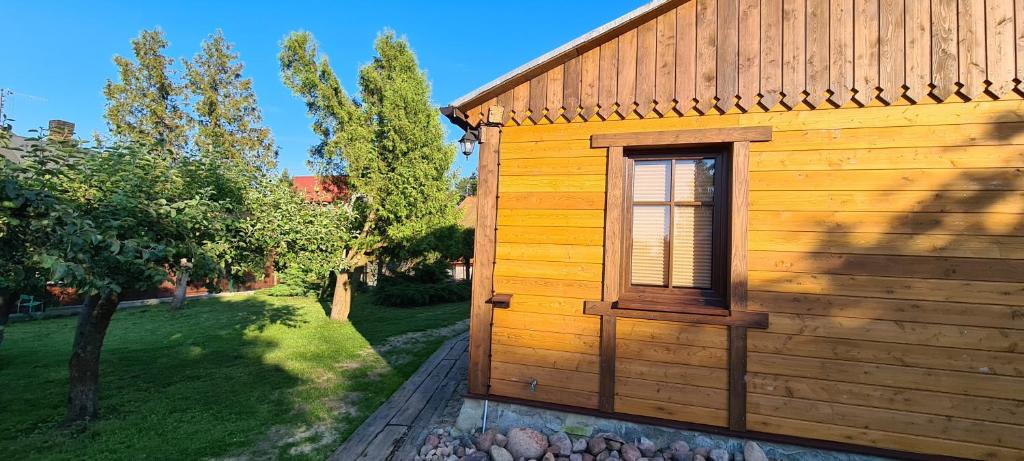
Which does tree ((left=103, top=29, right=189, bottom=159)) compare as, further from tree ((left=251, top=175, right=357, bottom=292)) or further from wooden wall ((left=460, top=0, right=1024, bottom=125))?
wooden wall ((left=460, top=0, right=1024, bottom=125))

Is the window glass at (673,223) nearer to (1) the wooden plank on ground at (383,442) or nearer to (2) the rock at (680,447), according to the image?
(2) the rock at (680,447)

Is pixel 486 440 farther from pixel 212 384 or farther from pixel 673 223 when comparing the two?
pixel 212 384

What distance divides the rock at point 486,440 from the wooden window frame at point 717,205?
1.46m

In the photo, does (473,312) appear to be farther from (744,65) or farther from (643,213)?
(744,65)

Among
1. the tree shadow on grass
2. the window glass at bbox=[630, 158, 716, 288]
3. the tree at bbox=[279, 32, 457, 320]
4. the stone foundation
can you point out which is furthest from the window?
the tree at bbox=[279, 32, 457, 320]

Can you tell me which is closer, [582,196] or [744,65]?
[744,65]

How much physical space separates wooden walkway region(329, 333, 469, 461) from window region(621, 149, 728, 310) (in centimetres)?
271

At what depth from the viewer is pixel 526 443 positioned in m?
3.51

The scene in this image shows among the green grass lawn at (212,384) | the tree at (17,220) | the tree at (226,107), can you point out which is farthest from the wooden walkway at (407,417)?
the tree at (226,107)

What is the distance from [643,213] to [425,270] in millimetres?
13703

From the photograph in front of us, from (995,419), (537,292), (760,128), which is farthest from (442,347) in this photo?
(995,419)

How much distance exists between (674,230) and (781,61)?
164cm

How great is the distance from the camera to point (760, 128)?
3355 millimetres

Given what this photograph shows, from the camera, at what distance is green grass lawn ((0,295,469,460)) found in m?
4.09
